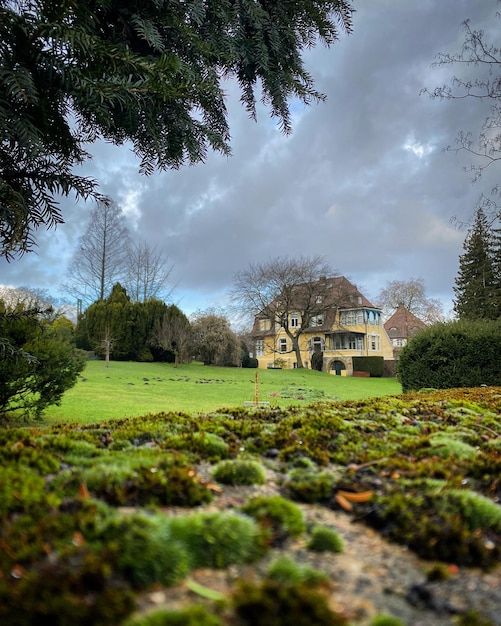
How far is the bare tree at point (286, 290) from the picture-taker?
119ft

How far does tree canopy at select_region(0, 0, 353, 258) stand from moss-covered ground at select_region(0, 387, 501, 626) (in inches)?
55.3

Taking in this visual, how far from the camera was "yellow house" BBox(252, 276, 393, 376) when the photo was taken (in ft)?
123

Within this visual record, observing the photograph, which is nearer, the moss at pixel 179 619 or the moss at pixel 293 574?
the moss at pixel 179 619

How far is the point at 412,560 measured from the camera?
126cm

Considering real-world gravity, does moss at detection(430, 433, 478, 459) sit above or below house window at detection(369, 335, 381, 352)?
below

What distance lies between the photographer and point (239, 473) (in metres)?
1.86

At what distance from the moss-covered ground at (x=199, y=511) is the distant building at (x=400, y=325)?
141 feet

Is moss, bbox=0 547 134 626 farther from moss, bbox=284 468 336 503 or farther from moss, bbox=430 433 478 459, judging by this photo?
moss, bbox=430 433 478 459

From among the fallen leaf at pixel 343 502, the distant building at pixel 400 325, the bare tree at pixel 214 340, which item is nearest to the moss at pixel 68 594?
the fallen leaf at pixel 343 502

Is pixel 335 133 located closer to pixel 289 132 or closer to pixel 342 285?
pixel 289 132

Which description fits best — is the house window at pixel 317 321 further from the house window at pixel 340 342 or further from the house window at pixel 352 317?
the house window at pixel 340 342

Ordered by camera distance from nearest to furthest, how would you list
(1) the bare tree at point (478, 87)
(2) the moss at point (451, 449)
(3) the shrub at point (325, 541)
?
(3) the shrub at point (325, 541), (2) the moss at point (451, 449), (1) the bare tree at point (478, 87)

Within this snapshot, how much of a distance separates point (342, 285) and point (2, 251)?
40359 millimetres

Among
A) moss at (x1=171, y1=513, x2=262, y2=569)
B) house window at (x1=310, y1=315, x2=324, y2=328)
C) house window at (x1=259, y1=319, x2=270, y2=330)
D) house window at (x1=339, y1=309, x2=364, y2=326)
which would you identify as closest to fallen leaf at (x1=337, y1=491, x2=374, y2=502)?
moss at (x1=171, y1=513, x2=262, y2=569)
